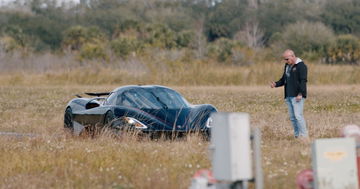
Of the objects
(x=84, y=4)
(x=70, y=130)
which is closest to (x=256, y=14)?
(x=84, y=4)

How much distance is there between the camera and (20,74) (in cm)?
4522

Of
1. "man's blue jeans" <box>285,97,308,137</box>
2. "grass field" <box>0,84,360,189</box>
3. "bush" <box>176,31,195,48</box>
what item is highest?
"bush" <box>176,31,195,48</box>

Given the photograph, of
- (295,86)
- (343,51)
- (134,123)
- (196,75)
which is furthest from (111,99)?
(343,51)

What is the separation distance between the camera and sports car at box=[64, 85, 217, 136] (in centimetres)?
1462

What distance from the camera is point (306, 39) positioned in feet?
217

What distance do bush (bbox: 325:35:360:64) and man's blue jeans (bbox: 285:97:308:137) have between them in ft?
130

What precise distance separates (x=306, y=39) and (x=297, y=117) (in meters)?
52.0

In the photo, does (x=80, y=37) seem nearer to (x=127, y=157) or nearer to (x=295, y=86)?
(x=295, y=86)

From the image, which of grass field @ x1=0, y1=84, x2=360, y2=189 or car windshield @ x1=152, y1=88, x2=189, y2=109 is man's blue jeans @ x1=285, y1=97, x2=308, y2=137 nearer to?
grass field @ x1=0, y1=84, x2=360, y2=189

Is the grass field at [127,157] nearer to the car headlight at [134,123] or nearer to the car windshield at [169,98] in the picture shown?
the car headlight at [134,123]

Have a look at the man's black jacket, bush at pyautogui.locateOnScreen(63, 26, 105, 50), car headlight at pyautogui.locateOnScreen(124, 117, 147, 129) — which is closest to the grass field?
car headlight at pyautogui.locateOnScreen(124, 117, 147, 129)

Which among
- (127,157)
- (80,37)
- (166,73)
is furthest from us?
(80,37)

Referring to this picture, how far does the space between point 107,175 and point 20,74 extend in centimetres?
3543

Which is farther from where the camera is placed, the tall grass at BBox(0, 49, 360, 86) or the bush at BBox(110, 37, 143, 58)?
the bush at BBox(110, 37, 143, 58)
